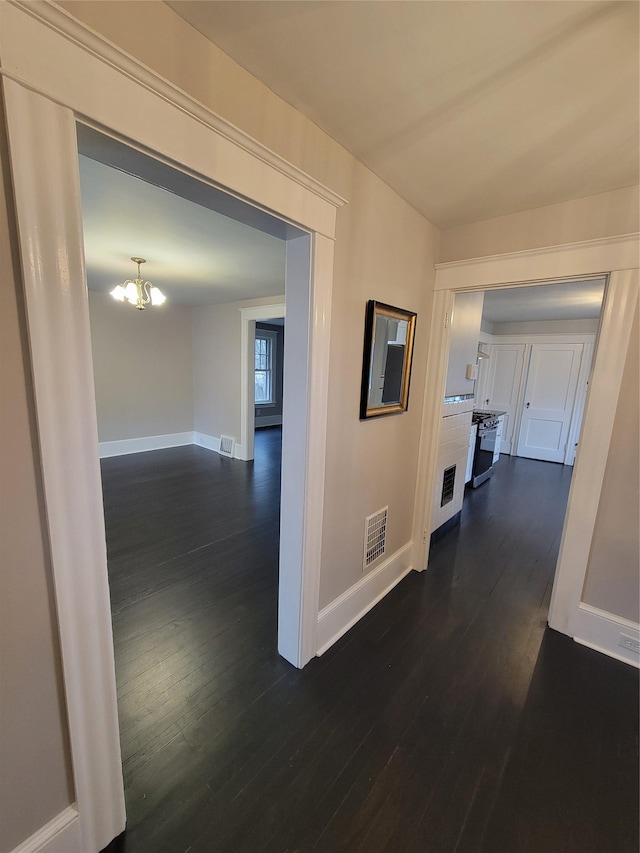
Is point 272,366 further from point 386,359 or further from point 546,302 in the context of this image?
point 386,359

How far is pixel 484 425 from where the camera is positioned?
459 centimetres

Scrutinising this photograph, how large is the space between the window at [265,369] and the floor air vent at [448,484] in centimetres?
552

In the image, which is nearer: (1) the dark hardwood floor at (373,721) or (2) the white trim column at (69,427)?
(2) the white trim column at (69,427)

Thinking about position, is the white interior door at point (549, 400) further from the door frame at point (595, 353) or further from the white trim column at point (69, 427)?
the white trim column at point (69, 427)

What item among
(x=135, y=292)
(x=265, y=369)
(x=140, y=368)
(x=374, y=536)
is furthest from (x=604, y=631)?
(x=265, y=369)

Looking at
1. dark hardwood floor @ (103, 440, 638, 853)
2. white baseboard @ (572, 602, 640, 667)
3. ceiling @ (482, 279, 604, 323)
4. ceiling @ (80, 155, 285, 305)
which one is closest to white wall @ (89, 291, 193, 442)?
ceiling @ (80, 155, 285, 305)

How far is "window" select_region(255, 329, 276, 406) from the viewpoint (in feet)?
26.5

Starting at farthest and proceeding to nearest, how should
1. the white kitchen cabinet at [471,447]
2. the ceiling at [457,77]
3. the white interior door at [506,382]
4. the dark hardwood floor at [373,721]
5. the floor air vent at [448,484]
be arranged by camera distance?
1. the white interior door at [506,382]
2. the white kitchen cabinet at [471,447]
3. the floor air vent at [448,484]
4. the dark hardwood floor at [373,721]
5. the ceiling at [457,77]

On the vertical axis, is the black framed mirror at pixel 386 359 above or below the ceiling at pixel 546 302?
below

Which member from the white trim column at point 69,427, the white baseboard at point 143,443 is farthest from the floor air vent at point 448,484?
the white baseboard at point 143,443

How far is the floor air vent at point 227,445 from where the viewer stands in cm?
554

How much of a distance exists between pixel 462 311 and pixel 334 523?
6.77ft

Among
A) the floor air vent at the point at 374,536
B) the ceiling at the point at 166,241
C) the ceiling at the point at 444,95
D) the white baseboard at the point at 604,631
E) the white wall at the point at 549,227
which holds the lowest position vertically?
the white baseboard at the point at 604,631

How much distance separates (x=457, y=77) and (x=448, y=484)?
9.16 feet
